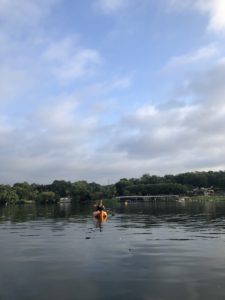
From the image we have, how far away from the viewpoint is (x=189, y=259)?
25547mm

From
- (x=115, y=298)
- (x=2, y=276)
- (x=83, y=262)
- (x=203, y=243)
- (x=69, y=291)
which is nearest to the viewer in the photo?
(x=115, y=298)

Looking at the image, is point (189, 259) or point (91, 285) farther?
point (189, 259)

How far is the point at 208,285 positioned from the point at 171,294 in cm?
243

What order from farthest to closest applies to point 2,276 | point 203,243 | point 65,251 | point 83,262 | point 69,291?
point 203,243 < point 65,251 < point 83,262 < point 2,276 < point 69,291

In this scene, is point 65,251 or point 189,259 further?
point 65,251

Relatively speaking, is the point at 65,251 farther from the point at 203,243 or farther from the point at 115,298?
the point at 115,298

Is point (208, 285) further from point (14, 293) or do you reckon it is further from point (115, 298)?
point (14, 293)

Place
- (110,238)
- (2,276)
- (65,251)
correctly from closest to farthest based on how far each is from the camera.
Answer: (2,276), (65,251), (110,238)

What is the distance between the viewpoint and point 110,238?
37.9 meters

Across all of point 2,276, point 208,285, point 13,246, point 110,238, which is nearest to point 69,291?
point 2,276

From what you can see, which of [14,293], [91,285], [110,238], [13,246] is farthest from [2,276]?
[110,238]

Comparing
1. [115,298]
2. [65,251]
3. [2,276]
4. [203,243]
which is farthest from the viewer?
[203,243]

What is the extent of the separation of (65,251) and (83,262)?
532cm

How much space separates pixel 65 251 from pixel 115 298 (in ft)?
45.8
